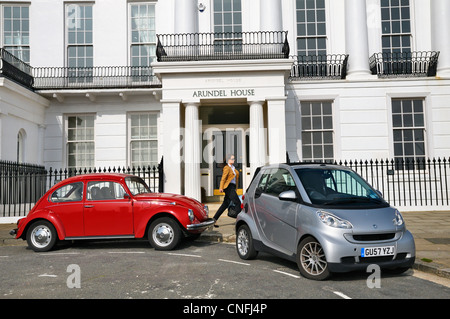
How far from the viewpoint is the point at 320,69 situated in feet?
52.5

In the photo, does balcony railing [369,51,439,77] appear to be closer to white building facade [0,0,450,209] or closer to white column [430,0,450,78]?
white building facade [0,0,450,209]

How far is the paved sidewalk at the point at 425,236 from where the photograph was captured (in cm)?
599

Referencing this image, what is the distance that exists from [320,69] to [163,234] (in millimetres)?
11041

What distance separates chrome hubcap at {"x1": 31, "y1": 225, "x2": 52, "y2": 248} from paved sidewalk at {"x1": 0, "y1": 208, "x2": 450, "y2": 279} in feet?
4.75

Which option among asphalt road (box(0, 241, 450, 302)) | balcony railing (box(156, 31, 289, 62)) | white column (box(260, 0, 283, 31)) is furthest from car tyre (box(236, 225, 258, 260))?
white column (box(260, 0, 283, 31))

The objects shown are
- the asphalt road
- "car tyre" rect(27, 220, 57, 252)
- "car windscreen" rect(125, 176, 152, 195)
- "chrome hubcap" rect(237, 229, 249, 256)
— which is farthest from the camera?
"car windscreen" rect(125, 176, 152, 195)

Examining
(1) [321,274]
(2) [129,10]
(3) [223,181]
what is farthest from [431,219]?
(2) [129,10]

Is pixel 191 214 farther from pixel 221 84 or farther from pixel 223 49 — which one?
pixel 223 49

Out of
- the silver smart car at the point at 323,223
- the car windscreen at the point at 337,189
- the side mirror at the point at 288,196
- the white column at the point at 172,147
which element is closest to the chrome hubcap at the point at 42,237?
the silver smart car at the point at 323,223

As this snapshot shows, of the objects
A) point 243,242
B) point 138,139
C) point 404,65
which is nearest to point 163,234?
point 243,242

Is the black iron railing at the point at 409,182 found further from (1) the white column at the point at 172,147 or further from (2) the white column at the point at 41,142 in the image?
(2) the white column at the point at 41,142

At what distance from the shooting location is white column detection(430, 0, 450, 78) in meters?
15.5

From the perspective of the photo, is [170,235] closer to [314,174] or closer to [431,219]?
[314,174]

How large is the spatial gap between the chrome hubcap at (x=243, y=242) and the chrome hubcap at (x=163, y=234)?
1.50 m
